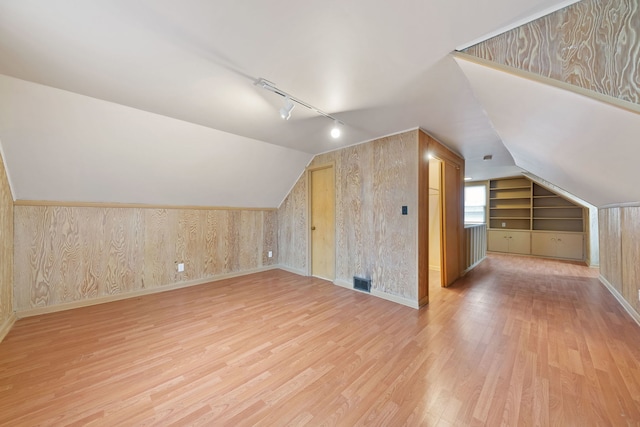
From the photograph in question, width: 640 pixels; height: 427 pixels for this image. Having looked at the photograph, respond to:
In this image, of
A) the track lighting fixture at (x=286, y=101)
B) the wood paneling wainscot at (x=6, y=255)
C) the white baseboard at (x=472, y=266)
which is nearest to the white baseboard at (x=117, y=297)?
the wood paneling wainscot at (x=6, y=255)

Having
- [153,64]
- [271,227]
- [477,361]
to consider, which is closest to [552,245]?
[477,361]

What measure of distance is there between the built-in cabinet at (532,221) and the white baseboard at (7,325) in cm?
941

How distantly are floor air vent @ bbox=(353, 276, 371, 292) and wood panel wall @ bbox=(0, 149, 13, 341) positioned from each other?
12.0ft

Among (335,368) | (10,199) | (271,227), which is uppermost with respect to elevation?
(10,199)

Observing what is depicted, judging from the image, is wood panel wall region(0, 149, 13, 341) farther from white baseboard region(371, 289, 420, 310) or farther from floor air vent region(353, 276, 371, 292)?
white baseboard region(371, 289, 420, 310)

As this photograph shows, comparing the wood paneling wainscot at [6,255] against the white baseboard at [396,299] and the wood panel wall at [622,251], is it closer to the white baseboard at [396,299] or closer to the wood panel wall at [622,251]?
the white baseboard at [396,299]

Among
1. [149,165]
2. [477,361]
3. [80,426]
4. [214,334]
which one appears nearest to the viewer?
[80,426]

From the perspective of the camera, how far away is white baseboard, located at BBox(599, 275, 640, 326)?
249 cm

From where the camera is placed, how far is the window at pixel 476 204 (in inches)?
279

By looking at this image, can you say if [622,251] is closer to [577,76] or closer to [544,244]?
[577,76]

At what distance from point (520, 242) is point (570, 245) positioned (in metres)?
0.94

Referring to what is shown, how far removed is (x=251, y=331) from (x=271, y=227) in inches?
108

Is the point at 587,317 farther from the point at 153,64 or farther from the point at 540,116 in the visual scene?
the point at 153,64

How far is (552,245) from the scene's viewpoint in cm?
595
